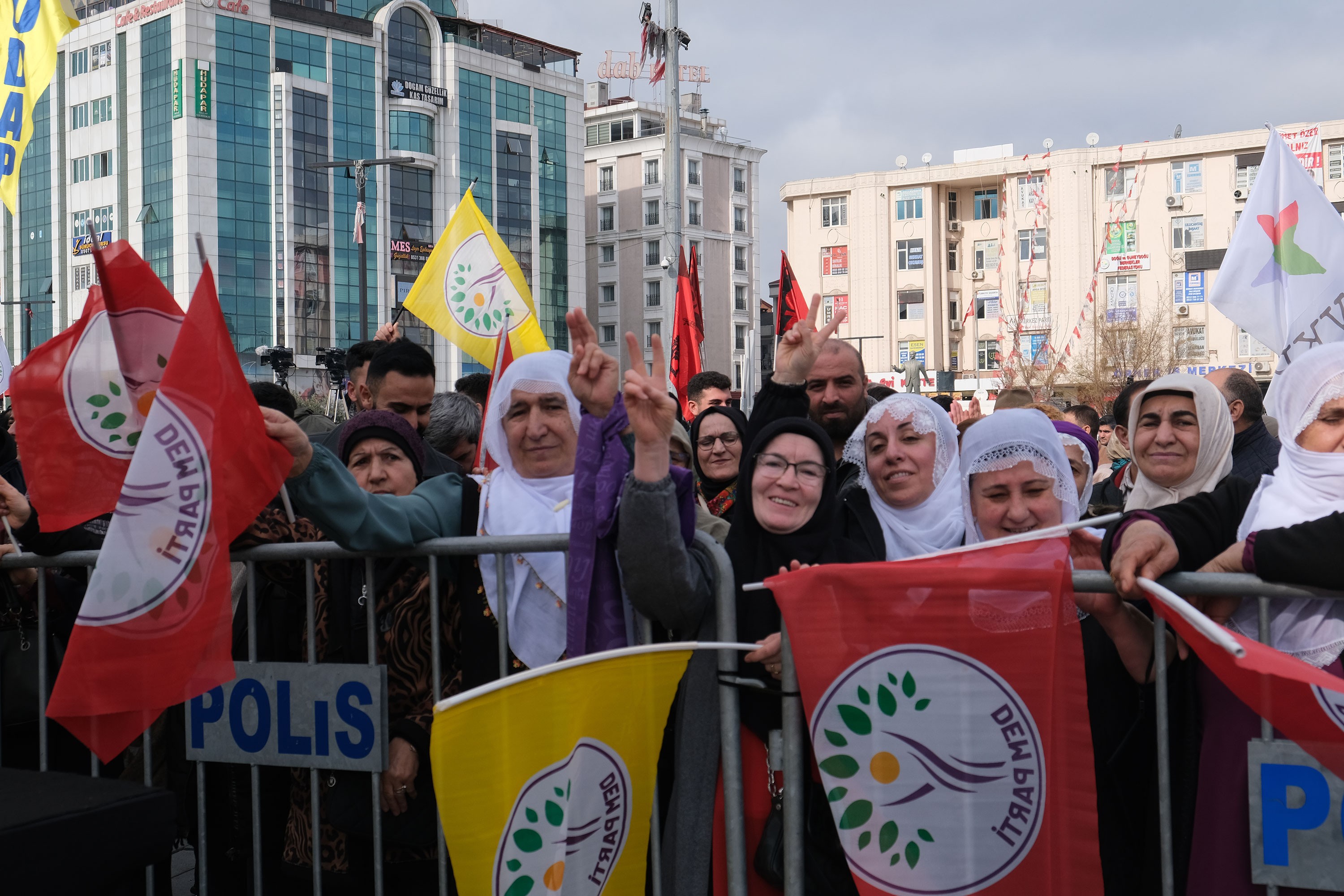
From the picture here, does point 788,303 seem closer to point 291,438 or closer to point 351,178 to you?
point 291,438

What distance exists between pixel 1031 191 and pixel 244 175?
36386 millimetres

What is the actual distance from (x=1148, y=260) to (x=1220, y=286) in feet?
176

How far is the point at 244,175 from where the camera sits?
5309 cm

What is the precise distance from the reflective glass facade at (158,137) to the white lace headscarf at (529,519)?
5302 centimetres

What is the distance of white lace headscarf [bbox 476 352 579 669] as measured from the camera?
3.00 metres

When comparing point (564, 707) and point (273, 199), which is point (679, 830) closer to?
point (564, 707)

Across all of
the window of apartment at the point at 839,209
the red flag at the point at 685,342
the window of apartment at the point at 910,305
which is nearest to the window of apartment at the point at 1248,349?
the window of apartment at the point at 910,305

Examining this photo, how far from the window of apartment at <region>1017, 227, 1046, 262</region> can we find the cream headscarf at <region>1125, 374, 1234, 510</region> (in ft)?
179

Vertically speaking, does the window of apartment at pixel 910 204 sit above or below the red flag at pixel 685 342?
above

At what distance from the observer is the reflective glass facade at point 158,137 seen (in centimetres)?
5188

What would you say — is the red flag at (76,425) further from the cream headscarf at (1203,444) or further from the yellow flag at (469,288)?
the yellow flag at (469,288)

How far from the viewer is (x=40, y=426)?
10.7 feet

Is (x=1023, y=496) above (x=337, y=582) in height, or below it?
above

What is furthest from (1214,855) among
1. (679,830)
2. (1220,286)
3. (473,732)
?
(1220,286)
